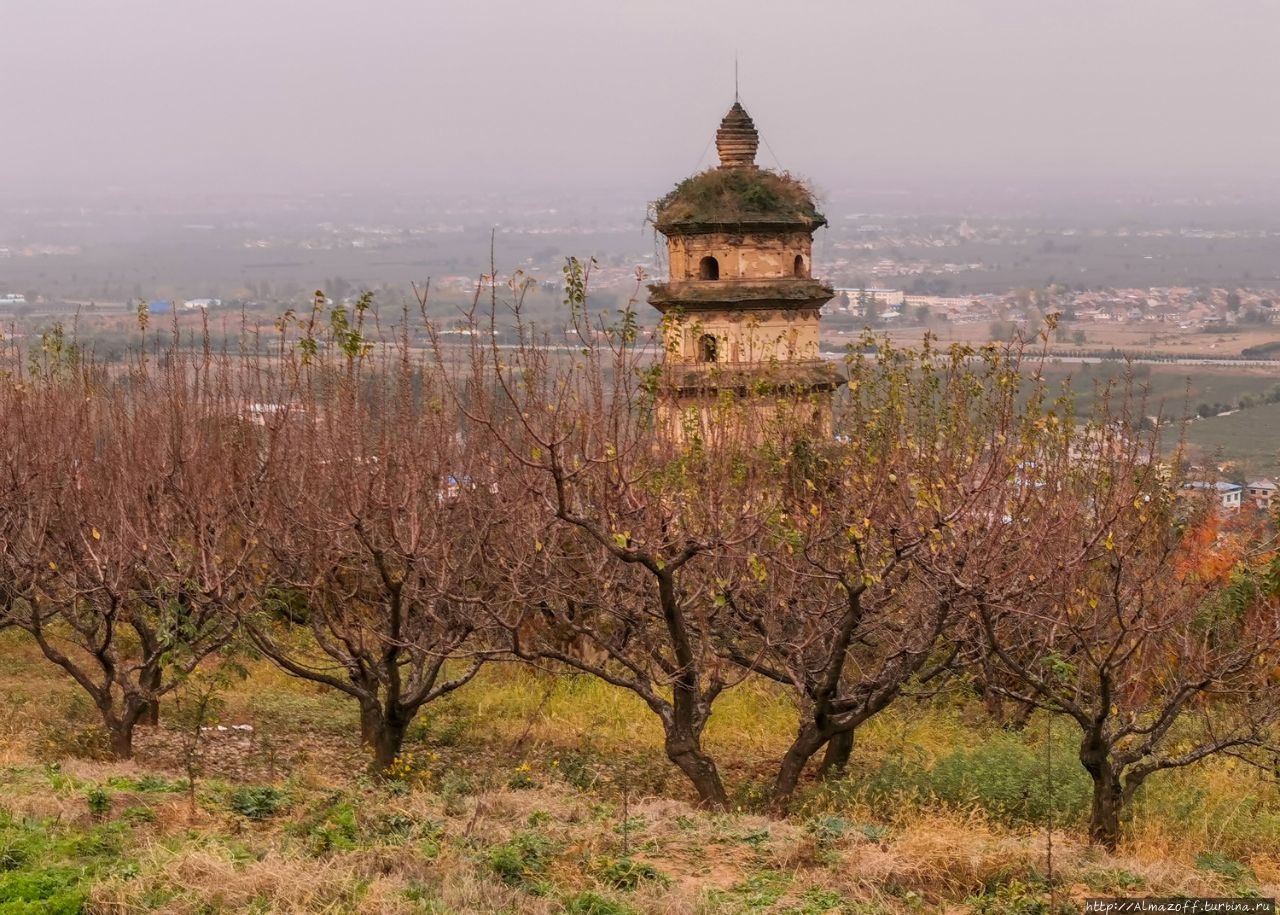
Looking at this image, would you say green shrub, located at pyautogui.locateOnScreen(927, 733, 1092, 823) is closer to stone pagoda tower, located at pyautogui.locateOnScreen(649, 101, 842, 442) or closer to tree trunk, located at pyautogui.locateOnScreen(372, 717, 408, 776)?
tree trunk, located at pyautogui.locateOnScreen(372, 717, 408, 776)

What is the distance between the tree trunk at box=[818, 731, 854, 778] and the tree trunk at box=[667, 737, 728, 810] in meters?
2.01

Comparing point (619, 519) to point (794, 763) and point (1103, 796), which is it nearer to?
point (794, 763)

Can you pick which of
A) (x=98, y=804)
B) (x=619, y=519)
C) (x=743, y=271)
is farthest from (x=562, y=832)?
(x=743, y=271)

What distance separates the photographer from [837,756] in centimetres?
1307

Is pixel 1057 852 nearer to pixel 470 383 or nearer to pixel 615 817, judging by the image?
pixel 615 817

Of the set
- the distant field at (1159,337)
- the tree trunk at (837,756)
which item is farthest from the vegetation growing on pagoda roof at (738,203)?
the distant field at (1159,337)

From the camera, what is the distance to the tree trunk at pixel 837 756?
1289 cm

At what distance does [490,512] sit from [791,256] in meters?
9.14

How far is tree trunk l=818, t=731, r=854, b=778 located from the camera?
12.9 meters

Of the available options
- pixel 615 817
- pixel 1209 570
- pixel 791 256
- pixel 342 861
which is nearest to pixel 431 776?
pixel 615 817

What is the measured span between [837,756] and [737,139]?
38.2 ft

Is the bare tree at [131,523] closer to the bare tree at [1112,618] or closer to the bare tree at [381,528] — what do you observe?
the bare tree at [381,528]

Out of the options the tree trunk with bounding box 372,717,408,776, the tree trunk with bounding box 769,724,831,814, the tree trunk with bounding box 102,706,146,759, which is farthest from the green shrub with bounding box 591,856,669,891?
the tree trunk with bounding box 102,706,146,759

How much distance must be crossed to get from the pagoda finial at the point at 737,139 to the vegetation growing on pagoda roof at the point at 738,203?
69 cm
